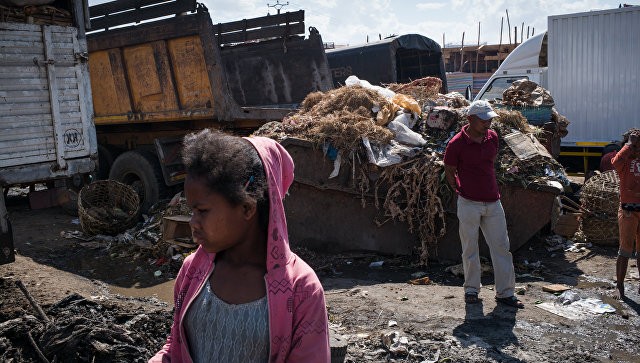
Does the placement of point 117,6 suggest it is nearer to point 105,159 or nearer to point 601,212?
point 105,159

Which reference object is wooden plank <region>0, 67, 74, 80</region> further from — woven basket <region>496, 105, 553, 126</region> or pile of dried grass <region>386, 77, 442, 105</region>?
woven basket <region>496, 105, 553, 126</region>

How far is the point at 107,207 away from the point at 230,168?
7967 mm

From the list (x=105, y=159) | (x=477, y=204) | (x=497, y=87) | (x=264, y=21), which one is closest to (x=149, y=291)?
(x=477, y=204)

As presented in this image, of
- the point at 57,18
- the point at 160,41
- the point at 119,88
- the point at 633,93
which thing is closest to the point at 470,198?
the point at 57,18

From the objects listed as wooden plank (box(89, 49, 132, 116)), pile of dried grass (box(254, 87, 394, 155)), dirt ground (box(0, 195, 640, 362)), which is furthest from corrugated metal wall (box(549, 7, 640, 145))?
wooden plank (box(89, 49, 132, 116))

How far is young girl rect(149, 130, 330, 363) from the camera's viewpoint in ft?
5.60

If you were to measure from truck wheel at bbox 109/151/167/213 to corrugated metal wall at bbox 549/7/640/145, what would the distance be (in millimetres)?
7186

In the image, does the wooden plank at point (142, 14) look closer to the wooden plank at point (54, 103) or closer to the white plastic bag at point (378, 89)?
the white plastic bag at point (378, 89)

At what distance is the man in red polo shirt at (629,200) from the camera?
5500 mm

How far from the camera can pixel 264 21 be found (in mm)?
10117

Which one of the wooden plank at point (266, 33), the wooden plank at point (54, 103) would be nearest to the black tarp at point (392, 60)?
the wooden plank at point (266, 33)

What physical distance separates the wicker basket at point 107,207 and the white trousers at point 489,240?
16.5 feet

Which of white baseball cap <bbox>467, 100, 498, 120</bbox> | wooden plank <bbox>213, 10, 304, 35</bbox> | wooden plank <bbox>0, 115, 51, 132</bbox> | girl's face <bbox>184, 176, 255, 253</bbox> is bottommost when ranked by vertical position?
girl's face <bbox>184, 176, 255, 253</bbox>

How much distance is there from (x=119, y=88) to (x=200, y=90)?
5.91 ft
